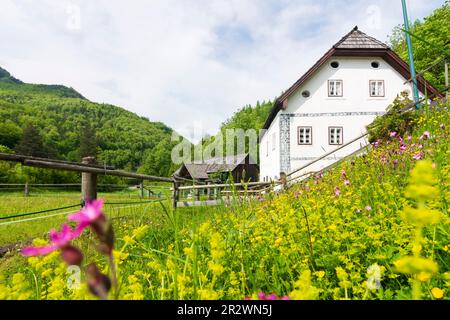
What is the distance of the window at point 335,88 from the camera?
18812mm

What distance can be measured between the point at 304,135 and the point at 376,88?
5.29m

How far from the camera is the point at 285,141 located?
62.4 ft

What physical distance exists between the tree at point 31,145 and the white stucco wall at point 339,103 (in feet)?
157

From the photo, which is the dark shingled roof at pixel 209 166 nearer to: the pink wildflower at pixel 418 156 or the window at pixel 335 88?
the window at pixel 335 88

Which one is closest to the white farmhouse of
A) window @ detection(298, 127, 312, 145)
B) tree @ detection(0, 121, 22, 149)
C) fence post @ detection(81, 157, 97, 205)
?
window @ detection(298, 127, 312, 145)

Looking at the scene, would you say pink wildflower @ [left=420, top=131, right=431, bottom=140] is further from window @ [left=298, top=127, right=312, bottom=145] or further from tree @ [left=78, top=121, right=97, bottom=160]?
tree @ [left=78, top=121, right=97, bottom=160]

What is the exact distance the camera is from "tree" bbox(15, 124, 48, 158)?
166 feet

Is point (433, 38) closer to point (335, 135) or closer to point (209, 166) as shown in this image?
point (335, 135)

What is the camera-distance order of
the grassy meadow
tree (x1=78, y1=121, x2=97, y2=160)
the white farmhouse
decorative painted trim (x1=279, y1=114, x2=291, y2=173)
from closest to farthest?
1. the grassy meadow
2. the white farmhouse
3. decorative painted trim (x1=279, y1=114, x2=291, y2=173)
4. tree (x1=78, y1=121, x2=97, y2=160)

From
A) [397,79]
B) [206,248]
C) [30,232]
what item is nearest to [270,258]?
[206,248]
